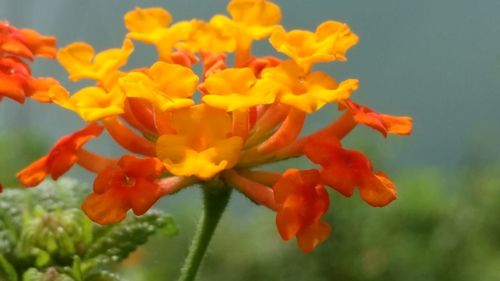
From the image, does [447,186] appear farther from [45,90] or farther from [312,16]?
[45,90]

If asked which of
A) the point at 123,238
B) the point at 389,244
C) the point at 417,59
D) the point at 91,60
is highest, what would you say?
the point at 91,60

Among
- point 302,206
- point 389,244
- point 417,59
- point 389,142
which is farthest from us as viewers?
point 417,59

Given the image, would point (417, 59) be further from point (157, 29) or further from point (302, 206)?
point (302, 206)

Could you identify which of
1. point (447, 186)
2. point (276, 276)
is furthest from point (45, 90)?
point (447, 186)

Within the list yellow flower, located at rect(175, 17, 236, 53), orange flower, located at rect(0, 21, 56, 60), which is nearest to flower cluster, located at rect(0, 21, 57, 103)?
orange flower, located at rect(0, 21, 56, 60)

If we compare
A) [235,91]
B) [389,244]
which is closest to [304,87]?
[235,91]

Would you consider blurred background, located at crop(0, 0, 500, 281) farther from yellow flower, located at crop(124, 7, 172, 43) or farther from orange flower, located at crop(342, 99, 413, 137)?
orange flower, located at crop(342, 99, 413, 137)

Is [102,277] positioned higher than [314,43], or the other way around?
[314,43]
